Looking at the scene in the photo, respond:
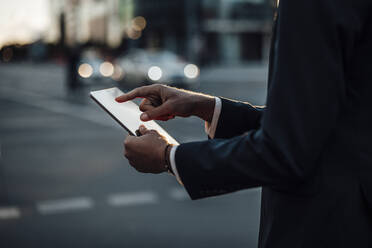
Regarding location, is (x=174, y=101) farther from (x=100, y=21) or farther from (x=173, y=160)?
(x=100, y=21)

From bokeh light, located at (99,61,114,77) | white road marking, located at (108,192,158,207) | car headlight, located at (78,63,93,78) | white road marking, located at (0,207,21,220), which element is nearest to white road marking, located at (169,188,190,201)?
white road marking, located at (108,192,158,207)

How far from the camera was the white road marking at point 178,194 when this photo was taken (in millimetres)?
5293

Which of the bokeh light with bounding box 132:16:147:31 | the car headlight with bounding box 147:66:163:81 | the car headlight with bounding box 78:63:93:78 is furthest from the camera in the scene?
the bokeh light with bounding box 132:16:147:31

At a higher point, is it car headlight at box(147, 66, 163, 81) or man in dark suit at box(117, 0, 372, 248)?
man in dark suit at box(117, 0, 372, 248)

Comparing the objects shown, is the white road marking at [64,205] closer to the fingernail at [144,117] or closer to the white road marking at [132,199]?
the white road marking at [132,199]

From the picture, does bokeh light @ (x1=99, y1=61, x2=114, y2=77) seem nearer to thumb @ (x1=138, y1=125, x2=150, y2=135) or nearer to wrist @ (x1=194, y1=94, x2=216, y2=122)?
wrist @ (x1=194, y1=94, x2=216, y2=122)

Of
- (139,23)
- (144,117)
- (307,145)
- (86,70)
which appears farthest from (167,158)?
(139,23)

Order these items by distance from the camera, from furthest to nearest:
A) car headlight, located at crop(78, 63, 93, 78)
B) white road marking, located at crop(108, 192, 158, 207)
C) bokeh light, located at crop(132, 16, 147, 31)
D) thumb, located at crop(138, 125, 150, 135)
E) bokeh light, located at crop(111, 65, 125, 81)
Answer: bokeh light, located at crop(132, 16, 147, 31) → bokeh light, located at crop(111, 65, 125, 81) → car headlight, located at crop(78, 63, 93, 78) → white road marking, located at crop(108, 192, 158, 207) → thumb, located at crop(138, 125, 150, 135)

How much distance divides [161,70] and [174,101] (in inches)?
776

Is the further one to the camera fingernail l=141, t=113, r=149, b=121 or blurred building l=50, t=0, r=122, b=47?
blurred building l=50, t=0, r=122, b=47

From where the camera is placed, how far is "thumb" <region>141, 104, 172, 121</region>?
5.43 feet

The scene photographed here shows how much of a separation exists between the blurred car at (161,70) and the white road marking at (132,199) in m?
15.7

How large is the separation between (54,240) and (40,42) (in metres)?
79.9

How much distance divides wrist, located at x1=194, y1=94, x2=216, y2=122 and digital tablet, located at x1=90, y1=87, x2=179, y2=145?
155mm
